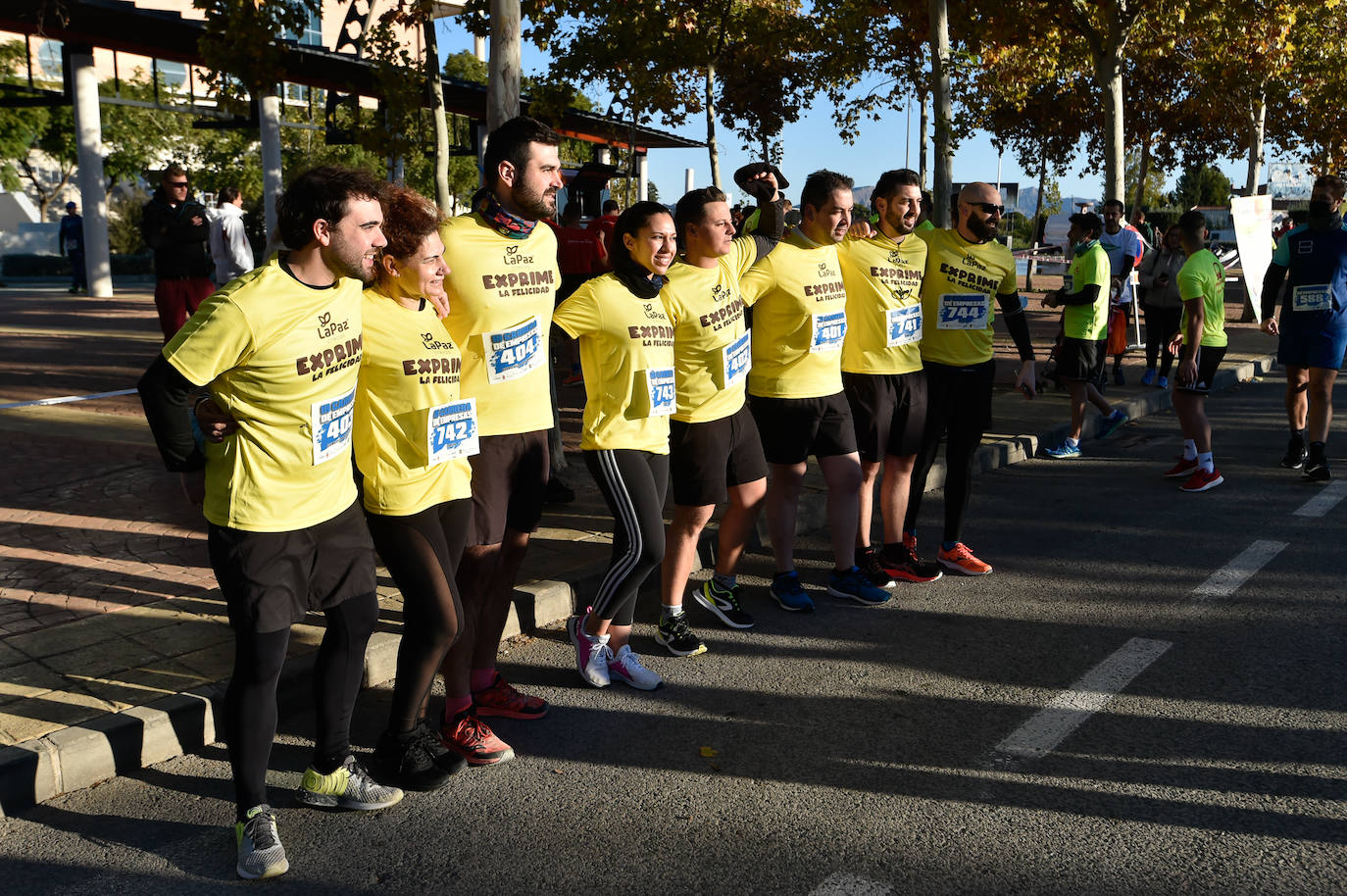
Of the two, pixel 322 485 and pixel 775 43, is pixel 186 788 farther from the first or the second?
pixel 775 43

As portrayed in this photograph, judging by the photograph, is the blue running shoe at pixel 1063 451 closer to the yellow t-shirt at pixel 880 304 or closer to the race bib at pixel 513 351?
the yellow t-shirt at pixel 880 304

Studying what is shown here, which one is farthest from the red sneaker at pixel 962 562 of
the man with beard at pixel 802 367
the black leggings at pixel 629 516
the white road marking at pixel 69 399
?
the white road marking at pixel 69 399

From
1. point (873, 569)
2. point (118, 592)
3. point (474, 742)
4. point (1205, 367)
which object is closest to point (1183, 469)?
point (1205, 367)

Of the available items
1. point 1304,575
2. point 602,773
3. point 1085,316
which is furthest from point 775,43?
point 602,773

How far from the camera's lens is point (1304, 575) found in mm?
6043

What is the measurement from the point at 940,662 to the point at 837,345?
149cm

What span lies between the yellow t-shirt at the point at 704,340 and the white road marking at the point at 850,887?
6.73 ft

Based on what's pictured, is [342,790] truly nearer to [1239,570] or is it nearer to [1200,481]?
[1239,570]

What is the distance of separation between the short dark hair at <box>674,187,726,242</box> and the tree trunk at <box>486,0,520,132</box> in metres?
2.93

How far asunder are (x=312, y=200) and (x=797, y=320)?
2.58 meters

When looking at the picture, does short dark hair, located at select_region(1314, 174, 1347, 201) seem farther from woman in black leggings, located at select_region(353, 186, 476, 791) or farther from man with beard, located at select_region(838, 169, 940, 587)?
woman in black leggings, located at select_region(353, 186, 476, 791)

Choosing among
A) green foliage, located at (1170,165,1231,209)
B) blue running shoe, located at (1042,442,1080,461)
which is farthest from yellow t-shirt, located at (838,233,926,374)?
green foliage, located at (1170,165,1231,209)

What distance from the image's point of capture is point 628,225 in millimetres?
4434

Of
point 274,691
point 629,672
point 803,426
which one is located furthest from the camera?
point 803,426
